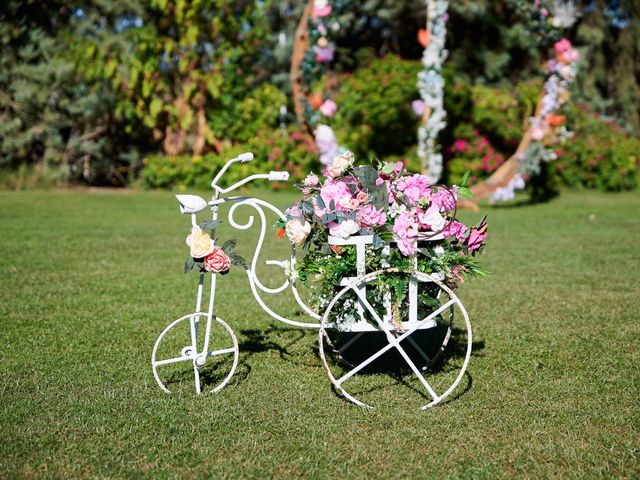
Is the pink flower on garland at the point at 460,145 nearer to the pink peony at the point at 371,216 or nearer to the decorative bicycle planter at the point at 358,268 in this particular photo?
the decorative bicycle planter at the point at 358,268

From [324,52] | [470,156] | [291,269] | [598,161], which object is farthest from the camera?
[598,161]

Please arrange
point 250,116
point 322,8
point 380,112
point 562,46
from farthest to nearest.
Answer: point 250,116
point 380,112
point 562,46
point 322,8

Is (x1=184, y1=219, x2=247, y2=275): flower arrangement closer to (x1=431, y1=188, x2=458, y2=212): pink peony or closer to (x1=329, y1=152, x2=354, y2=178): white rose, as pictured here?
(x1=329, y1=152, x2=354, y2=178): white rose

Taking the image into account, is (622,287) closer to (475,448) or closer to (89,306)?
(475,448)

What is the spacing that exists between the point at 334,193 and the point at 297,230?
0.24 meters

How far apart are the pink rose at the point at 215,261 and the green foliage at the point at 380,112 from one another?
1047 cm

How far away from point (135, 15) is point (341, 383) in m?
15.2

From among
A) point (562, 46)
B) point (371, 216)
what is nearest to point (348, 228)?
point (371, 216)

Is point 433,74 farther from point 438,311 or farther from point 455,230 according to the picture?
point 438,311

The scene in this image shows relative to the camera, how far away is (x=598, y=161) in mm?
14969

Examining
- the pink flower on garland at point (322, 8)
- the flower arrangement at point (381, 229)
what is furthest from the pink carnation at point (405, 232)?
the pink flower on garland at point (322, 8)

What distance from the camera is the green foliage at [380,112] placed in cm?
1373

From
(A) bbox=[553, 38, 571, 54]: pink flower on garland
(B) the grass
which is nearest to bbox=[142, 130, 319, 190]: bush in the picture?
(A) bbox=[553, 38, 571, 54]: pink flower on garland

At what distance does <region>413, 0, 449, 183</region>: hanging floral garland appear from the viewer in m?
10.5
